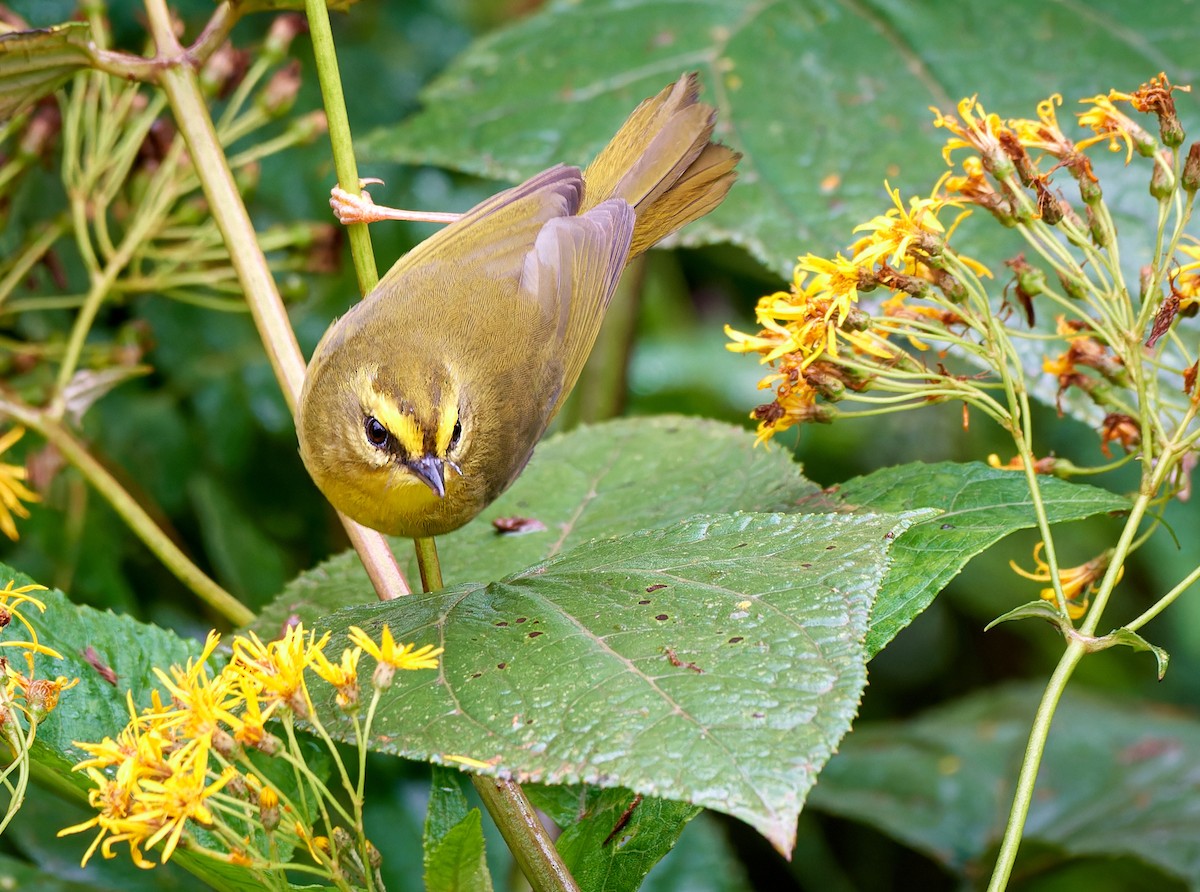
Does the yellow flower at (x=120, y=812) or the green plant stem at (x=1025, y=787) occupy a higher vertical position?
the yellow flower at (x=120, y=812)

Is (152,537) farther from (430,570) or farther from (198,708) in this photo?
(198,708)

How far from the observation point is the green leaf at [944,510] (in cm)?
135

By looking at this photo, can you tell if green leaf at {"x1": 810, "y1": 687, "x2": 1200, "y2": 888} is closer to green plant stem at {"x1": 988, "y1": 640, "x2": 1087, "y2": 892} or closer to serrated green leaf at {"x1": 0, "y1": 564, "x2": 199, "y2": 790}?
green plant stem at {"x1": 988, "y1": 640, "x2": 1087, "y2": 892}

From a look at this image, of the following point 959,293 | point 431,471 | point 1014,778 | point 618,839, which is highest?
point 959,293

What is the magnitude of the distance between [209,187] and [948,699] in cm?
313

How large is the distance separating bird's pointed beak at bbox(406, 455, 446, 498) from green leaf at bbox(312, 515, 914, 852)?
13.3 inches

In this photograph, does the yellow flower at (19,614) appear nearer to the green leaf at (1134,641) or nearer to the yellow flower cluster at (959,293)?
the yellow flower cluster at (959,293)

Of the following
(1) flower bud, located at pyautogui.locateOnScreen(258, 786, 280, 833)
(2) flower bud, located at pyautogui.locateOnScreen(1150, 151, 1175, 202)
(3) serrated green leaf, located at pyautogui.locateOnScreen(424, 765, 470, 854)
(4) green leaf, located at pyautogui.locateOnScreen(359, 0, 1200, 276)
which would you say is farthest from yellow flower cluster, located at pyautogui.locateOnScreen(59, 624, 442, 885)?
(4) green leaf, located at pyautogui.locateOnScreen(359, 0, 1200, 276)

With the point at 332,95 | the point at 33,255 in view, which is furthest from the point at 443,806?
the point at 33,255

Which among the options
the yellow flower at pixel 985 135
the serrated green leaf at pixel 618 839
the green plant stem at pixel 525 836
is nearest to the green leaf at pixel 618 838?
the serrated green leaf at pixel 618 839

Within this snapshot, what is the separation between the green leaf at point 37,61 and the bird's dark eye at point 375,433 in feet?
2.04

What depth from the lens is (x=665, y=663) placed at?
3.80 ft

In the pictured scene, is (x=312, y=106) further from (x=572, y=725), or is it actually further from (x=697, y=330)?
(x=572, y=725)

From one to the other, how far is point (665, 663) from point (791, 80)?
5.94 ft
